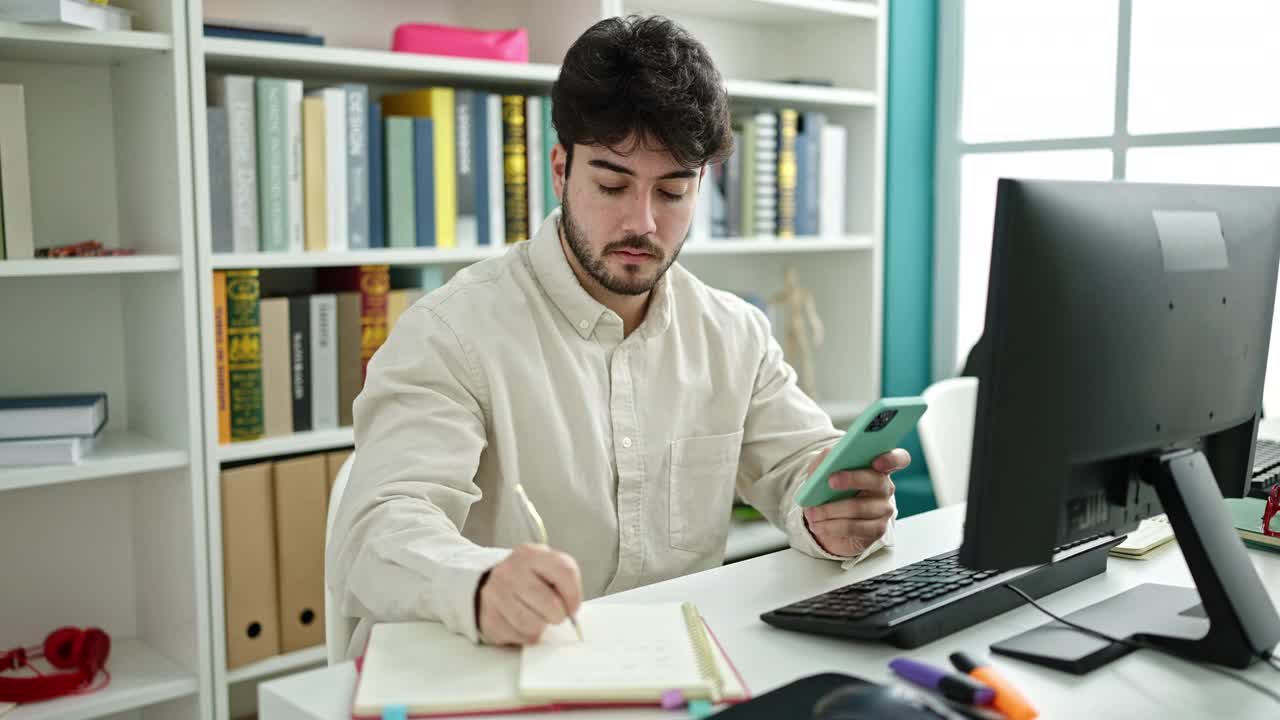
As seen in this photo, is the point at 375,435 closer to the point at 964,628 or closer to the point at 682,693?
the point at 682,693

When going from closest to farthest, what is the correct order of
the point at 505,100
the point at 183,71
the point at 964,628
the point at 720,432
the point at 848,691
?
1. the point at 848,691
2. the point at 964,628
3. the point at 720,432
4. the point at 183,71
5. the point at 505,100

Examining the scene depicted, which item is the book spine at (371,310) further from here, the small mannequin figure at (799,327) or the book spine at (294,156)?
the small mannequin figure at (799,327)

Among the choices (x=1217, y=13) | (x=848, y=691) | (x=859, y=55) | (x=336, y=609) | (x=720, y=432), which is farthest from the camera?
(x=859, y=55)

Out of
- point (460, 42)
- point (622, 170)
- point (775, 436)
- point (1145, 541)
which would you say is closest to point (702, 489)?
point (775, 436)

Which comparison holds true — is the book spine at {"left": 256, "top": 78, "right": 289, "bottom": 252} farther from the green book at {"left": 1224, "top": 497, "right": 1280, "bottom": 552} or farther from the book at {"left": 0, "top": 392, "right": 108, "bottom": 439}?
the green book at {"left": 1224, "top": 497, "right": 1280, "bottom": 552}

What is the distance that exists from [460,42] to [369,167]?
306 mm

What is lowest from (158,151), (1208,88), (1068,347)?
(1068,347)

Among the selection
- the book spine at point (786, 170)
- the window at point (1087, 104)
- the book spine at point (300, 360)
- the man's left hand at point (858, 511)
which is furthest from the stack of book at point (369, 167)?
the man's left hand at point (858, 511)

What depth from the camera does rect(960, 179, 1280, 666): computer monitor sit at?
38.0 inches

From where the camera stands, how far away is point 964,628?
1155 mm

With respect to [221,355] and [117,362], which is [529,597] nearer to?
[221,355]

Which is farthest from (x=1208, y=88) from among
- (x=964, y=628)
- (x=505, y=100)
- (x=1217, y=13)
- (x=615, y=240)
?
(x=964, y=628)

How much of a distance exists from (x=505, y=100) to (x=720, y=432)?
996 mm

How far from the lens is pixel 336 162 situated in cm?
219
